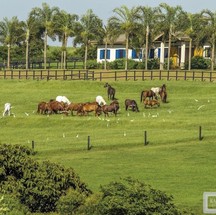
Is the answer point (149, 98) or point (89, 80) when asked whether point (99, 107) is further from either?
point (89, 80)

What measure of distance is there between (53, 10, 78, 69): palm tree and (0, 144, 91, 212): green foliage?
290 ft

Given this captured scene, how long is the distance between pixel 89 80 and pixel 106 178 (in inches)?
1949

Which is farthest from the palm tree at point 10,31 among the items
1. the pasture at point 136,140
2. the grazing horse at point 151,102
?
the grazing horse at point 151,102

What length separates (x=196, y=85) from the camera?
8300cm

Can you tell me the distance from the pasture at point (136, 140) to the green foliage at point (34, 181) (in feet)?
20.6

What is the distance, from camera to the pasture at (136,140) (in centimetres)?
4072

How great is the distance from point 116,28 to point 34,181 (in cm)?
8689

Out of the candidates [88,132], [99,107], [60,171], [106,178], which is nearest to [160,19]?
[99,107]

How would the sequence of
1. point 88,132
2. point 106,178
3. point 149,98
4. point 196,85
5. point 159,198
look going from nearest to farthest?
point 159,198, point 106,178, point 88,132, point 149,98, point 196,85

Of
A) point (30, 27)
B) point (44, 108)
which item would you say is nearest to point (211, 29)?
point (30, 27)

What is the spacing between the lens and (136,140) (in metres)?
51.3

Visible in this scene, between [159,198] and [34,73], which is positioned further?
[34,73]

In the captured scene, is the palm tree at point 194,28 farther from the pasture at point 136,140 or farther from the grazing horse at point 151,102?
the grazing horse at point 151,102

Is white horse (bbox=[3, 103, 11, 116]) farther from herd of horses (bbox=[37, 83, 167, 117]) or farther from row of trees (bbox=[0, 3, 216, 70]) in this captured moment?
row of trees (bbox=[0, 3, 216, 70])
